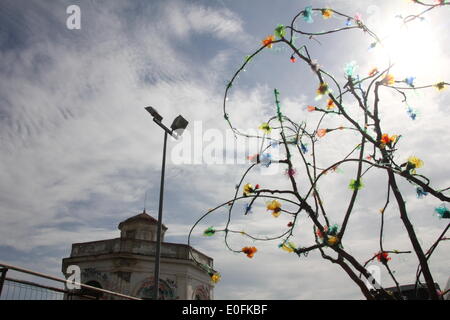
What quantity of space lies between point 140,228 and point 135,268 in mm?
3862

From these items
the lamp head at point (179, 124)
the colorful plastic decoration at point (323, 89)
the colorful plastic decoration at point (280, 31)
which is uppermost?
the lamp head at point (179, 124)

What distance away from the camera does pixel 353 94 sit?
5.89 feet

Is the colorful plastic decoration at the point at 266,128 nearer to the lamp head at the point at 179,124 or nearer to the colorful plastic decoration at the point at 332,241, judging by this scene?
the colorful plastic decoration at the point at 332,241

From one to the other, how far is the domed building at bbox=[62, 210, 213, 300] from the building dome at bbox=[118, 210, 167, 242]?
2.43m

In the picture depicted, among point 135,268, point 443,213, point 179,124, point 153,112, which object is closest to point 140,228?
point 135,268

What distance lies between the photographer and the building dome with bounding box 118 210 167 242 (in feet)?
66.7

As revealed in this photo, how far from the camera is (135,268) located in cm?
1695

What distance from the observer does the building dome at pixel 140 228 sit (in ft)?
66.7

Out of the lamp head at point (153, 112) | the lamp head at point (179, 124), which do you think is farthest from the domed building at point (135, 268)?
the lamp head at point (153, 112)

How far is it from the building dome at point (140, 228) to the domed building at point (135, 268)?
243 cm

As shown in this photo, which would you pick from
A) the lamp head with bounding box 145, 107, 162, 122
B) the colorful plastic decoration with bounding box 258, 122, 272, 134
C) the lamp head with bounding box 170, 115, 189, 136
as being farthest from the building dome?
the colorful plastic decoration with bounding box 258, 122, 272, 134

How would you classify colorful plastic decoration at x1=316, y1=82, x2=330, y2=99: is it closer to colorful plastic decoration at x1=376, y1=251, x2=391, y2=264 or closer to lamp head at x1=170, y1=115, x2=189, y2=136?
colorful plastic decoration at x1=376, y1=251, x2=391, y2=264

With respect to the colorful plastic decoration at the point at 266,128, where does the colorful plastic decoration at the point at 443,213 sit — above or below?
below

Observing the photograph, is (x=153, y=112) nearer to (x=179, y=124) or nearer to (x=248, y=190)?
(x=179, y=124)
